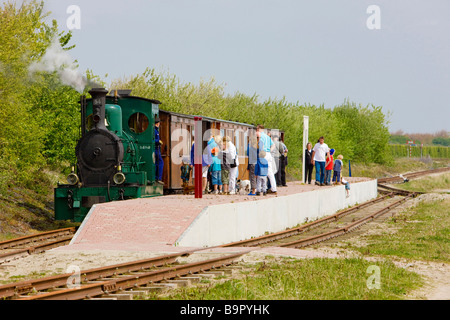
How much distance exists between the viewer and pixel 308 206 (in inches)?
933

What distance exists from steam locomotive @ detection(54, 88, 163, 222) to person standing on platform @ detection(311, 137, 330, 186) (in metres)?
9.00

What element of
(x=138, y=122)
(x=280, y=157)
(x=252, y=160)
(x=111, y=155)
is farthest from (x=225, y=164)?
(x=280, y=157)

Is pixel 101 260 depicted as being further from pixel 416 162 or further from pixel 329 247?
pixel 416 162

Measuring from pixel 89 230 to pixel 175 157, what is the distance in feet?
21.9

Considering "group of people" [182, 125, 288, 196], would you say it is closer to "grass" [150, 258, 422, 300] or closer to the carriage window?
the carriage window

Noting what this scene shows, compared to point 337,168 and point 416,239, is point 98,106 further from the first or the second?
point 337,168

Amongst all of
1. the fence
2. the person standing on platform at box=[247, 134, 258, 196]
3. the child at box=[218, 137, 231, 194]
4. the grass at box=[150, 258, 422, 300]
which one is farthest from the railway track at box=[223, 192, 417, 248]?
the fence

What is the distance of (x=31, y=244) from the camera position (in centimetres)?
1587

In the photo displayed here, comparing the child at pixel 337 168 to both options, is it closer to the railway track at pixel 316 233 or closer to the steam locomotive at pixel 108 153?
the railway track at pixel 316 233

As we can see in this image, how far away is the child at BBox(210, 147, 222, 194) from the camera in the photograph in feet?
66.6

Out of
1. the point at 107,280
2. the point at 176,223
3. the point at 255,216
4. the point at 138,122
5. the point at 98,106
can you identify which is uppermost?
the point at 98,106

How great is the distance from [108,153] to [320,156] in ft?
36.9

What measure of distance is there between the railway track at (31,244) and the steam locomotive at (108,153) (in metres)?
0.80
